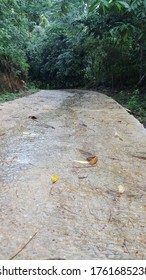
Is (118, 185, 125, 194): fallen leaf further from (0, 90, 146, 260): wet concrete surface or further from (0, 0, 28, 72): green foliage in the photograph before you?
(0, 0, 28, 72): green foliage

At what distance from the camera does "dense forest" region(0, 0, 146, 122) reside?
4.75 meters

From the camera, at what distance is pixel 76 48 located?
30.5 ft

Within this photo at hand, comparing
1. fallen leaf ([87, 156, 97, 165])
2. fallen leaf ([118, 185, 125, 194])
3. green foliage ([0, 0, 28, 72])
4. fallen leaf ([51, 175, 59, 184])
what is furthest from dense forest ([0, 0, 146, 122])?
fallen leaf ([118, 185, 125, 194])

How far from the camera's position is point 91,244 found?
3.14ft

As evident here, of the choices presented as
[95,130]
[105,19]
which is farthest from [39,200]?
[105,19]

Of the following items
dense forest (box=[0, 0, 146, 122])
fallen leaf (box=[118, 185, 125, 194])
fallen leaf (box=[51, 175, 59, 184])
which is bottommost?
fallen leaf (box=[118, 185, 125, 194])

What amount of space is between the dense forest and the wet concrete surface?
6.44 feet

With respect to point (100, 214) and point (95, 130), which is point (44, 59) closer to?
point (95, 130)

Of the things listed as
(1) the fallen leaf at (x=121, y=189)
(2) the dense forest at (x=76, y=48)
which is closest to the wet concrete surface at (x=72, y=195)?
(1) the fallen leaf at (x=121, y=189)

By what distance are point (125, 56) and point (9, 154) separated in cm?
641

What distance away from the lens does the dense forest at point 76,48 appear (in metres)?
4.75

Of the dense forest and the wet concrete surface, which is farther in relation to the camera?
the dense forest

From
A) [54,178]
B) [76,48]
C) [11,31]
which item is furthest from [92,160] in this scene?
[76,48]
